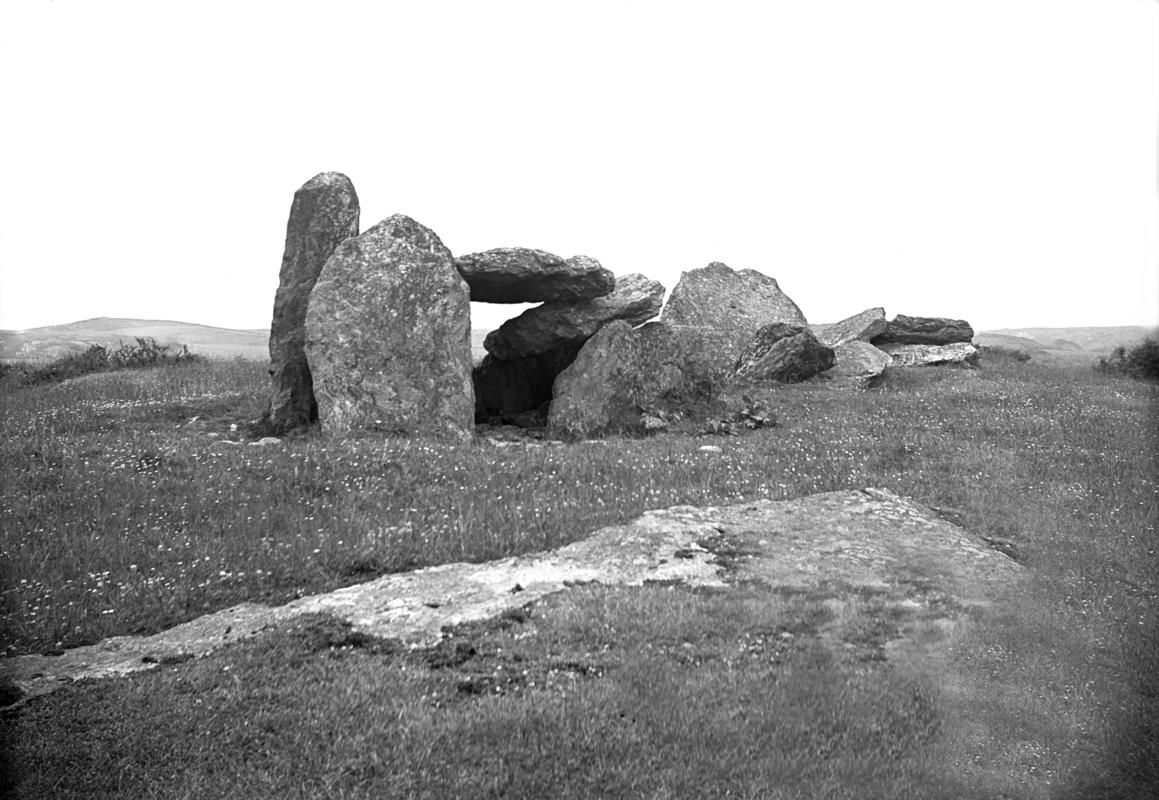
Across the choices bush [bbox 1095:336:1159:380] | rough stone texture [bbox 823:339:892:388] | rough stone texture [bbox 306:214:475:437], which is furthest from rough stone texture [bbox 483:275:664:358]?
bush [bbox 1095:336:1159:380]

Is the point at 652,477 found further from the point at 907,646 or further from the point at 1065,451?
the point at 1065,451

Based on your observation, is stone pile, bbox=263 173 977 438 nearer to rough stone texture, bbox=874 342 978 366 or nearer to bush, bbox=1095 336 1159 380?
rough stone texture, bbox=874 342 978 366

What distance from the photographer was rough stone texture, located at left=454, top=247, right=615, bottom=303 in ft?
71.0

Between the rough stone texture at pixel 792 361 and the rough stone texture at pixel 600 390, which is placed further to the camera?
the rough stone texture at pixel 792 361

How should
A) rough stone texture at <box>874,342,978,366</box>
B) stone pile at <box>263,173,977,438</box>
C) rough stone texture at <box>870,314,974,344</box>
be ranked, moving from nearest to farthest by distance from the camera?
1. stone pile at <box>263,173,977,438</box>
2. rough stone texture at <box>874,342,978,366</box>
3. rough stone texture at <box>870,314,974,344</box>

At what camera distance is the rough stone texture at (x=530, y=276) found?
71.0ft

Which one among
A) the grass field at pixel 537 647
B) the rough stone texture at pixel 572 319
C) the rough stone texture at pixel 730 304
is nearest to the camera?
the grass field at pixel 537 647

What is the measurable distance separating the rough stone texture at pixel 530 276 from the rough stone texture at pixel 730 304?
31.3 ft

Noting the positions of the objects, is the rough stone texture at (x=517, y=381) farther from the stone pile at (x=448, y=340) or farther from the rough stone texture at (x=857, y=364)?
the rough stone texture at (x=857, y=364)

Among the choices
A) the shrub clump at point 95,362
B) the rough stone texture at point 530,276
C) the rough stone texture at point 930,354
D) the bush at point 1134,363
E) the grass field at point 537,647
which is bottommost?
the grass field at point 537,647

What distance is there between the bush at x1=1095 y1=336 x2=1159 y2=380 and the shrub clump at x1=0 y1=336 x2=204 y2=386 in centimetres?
3617

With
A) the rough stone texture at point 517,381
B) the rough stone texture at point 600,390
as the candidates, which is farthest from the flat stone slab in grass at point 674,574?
the rough stone texture at point 517,381

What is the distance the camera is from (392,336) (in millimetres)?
19641

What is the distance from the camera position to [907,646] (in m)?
7.93
